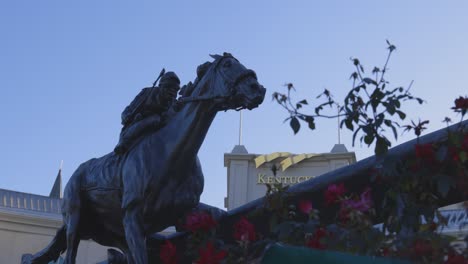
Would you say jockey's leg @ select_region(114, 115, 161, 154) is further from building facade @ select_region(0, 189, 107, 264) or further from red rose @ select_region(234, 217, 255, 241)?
building facade @ select_region(0, 189, 107, 264)

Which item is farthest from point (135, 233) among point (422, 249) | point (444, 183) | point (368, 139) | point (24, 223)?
A: point (24, 223)

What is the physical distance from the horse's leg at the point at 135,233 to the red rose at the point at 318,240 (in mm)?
1722

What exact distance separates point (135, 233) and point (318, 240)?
1.91m

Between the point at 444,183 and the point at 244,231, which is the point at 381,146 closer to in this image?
the point at 444,183

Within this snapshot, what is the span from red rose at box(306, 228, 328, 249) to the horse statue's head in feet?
4.68

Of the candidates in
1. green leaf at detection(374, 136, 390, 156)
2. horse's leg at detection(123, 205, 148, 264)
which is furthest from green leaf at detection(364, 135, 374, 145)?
horse's leg at detection(123, 205, 148, 264)

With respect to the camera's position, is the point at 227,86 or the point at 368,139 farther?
the point at 227,86

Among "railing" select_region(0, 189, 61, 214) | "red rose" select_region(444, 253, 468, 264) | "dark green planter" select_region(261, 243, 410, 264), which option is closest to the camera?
"dark green planter" select_region(261, 243, 410, 264)

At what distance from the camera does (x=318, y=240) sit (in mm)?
3408

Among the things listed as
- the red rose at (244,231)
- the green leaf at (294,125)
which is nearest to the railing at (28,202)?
the green leaf at (294,125)

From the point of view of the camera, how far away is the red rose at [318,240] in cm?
332

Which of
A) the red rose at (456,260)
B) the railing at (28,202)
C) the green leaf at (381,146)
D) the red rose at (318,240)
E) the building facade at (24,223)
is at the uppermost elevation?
the railing at (28,202)

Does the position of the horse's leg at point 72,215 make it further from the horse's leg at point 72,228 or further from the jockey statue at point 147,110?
the jockey statue at point 147,110

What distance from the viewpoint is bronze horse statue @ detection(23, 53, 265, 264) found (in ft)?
16.3
